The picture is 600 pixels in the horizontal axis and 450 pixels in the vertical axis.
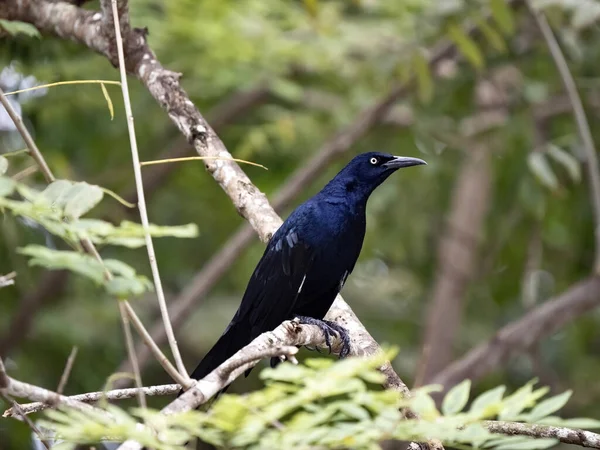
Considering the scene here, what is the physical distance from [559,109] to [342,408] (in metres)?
5.04

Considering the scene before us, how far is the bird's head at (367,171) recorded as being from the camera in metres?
4.33

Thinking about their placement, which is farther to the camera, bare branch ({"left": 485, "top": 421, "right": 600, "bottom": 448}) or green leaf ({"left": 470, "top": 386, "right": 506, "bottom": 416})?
bare branch ({"left": 485, "top": 421, "right": 600, "bottom": 448})

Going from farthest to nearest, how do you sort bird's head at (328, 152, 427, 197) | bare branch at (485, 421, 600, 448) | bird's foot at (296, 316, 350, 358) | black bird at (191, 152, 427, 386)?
bird's head at (328, 152, 427, 197) → black bird at (191, 152, 427, 386) → bird's foot at (296, 316, 350, 358) → bare branch at (485, 421, 600, 448)

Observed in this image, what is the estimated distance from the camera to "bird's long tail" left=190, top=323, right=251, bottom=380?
357cm

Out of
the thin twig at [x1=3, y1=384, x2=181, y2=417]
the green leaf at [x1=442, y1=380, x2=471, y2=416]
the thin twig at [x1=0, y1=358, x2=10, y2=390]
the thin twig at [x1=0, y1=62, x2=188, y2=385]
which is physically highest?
the thin twig at [x1=0, y1=62, x2=188, y2=385]

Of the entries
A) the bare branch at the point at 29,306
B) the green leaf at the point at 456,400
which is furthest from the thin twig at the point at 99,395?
the bare branch at the point at 29,306

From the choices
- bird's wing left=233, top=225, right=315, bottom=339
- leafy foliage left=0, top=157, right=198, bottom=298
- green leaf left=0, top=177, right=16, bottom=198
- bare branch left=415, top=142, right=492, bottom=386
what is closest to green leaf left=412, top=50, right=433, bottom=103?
bare branch left=415, top=142, right=492, bottom=386

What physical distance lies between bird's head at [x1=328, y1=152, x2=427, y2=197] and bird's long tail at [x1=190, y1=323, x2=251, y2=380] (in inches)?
35.2

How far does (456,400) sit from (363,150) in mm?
4927

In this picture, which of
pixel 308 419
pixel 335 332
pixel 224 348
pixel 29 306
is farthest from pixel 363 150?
pixel 308 419

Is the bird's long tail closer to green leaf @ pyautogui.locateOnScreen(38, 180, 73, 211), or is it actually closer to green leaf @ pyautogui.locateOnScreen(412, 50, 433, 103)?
green leaf @ pyautogui.locateOnScreen(38, 180, 73, 211)

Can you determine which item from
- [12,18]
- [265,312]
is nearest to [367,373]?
[265,312]

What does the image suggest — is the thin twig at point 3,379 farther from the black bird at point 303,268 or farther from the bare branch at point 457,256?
the bare branch at point 457,256

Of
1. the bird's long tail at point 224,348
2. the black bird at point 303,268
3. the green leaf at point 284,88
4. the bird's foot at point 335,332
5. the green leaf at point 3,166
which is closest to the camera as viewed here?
the green leaf at point 3,166
